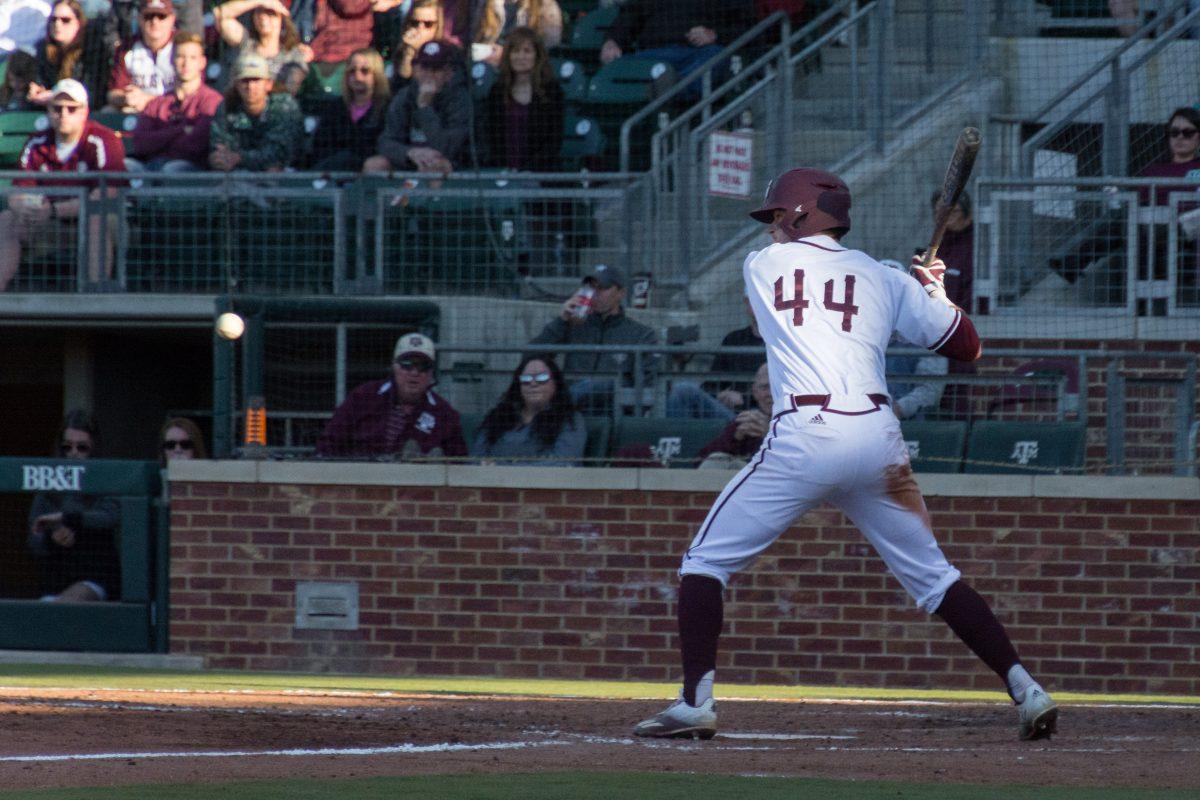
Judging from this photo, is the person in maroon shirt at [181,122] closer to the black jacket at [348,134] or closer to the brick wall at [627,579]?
the black jacket at [348,134]

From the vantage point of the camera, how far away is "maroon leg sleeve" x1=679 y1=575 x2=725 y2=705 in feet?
19.0

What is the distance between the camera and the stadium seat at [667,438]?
9617mm

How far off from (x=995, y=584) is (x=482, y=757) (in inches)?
184

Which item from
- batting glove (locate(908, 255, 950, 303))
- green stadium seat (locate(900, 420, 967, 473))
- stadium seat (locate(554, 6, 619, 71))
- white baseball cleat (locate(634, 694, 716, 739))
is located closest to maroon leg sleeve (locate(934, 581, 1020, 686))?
white baseball cleat (locate(634, 694, 716, 739))

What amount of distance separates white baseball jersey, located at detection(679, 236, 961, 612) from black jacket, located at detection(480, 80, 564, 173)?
6.28 meters

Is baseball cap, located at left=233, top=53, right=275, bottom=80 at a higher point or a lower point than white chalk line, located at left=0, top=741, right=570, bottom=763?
higher

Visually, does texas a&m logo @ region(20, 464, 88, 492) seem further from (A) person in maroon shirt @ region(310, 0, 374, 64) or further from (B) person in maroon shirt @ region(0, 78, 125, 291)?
(A) person in maroon shirt @ region(310, 0, 374, 64)

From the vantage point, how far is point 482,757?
5.27 metres

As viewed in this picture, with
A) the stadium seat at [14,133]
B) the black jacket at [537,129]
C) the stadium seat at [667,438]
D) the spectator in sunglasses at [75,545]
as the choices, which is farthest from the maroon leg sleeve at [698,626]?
the stadium seat at [14,133]

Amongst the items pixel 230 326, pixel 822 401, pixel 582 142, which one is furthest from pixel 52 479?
pixel 822 401

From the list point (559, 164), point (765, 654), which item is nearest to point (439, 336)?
point (559, 164)

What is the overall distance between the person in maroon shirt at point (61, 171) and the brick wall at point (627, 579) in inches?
110

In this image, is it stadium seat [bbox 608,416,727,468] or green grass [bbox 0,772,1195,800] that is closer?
green grass [bbox 0,772,1195,800]

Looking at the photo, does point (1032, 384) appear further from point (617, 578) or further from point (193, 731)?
point (193, 731)
